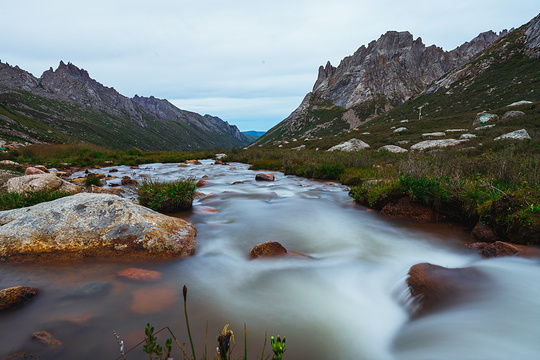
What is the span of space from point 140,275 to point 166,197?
380 centimetres

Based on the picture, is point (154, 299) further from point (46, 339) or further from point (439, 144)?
point (439, 144)

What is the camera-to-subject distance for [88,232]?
4.61 meters

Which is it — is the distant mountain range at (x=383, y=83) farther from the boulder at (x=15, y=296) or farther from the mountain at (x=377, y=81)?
the boulder at (x=15, y=296)

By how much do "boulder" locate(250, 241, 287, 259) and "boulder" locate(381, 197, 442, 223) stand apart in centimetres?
396

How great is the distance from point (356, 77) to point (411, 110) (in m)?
103

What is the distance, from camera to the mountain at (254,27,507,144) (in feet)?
479

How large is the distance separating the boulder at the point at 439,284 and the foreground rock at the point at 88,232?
4035 mm

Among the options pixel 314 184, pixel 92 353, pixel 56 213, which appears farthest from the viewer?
pixel 314 184

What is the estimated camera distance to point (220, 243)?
5734 mm

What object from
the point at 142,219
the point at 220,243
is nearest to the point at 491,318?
the point at 220,243

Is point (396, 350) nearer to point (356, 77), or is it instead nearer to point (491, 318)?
point (491, 318)

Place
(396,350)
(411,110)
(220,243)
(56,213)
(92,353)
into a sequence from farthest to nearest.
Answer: (411,110)
(220,243)
(56,213)
(396,350)
(92,353)

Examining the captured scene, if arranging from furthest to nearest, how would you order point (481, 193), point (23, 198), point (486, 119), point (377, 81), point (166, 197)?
point (377, 81) < point (486, 119) < point (166, 197) < point (23, 198) < point (481, 193)

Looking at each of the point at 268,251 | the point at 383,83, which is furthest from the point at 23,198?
the point at 383,83
